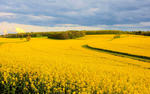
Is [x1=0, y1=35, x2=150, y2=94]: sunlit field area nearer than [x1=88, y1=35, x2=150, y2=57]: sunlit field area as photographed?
Yes

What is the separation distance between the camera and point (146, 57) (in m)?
21.2

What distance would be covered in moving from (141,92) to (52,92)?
368 cm

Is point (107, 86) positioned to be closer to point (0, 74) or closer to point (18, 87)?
point (18, 87)

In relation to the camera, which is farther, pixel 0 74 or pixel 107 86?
pixel 0 74

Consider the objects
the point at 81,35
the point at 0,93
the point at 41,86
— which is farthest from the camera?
the point at 81,35

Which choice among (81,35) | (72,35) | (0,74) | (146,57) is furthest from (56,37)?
(0,74)

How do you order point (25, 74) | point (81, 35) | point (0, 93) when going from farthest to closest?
1. point (81, 35)
2. point (25, 74)
3. point (0, 93)

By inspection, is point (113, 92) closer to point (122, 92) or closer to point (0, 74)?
point (122, 92)

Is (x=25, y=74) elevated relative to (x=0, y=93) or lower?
elevated

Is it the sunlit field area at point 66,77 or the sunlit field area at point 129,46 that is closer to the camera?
the sunlit field area at point 66,77

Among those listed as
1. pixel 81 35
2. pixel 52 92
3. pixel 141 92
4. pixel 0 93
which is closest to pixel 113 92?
pixel 141 92

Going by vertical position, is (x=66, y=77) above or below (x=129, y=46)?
above

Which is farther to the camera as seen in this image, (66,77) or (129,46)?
(129,46)

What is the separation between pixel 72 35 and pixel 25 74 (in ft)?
234
